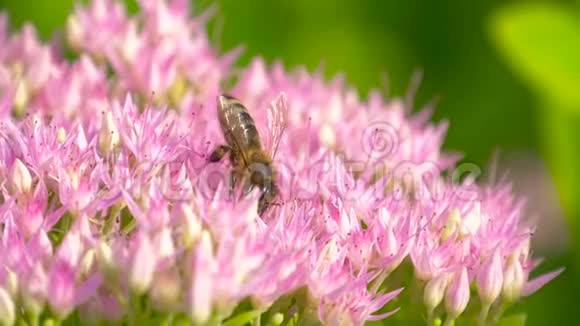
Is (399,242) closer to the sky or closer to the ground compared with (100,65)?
closer to the ground

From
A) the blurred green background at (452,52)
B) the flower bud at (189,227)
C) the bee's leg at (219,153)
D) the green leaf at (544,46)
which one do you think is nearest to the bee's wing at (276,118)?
the bee's leg at (219,153)

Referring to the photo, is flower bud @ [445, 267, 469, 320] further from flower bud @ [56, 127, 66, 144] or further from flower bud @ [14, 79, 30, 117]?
flower bud @ [14, 79, 30, 117]

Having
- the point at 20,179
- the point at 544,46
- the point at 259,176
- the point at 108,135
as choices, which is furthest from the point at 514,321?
the point at 544,46

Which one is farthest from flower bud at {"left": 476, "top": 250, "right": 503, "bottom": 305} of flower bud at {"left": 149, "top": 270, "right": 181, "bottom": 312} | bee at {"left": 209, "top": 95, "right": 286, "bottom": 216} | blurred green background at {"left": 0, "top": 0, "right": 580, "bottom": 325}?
blurred green background at {"left": 0, "top": 0, "right": 580, "bottom": 325}

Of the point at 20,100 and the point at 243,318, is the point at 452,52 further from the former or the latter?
the point at 243,318

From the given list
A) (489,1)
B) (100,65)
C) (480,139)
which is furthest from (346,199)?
(489,1)

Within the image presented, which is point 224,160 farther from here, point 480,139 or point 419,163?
point 480,139
